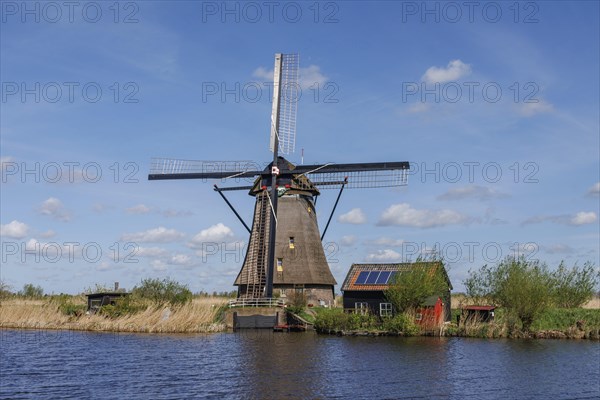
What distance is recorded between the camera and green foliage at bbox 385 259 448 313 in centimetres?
4306

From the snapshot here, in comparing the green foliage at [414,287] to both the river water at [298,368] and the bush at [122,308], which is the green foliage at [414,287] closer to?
the river water at [298,368]

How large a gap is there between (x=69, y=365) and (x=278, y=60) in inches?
1299

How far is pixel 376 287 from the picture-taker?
47.2 metres

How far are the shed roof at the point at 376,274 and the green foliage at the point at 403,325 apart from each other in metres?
3.93

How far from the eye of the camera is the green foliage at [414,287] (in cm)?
4306

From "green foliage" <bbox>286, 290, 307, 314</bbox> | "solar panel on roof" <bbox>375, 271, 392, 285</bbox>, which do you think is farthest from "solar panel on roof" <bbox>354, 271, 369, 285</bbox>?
"green foliage" <bbox>286, 290, 307, 314</bbox>

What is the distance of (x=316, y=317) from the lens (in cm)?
4688

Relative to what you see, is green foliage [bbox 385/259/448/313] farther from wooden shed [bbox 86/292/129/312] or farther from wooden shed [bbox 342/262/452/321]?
wooden shed [bbox 86/292/129/312]

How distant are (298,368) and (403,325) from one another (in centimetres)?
1492

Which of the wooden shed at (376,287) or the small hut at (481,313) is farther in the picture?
the wooden shed at (376,287)

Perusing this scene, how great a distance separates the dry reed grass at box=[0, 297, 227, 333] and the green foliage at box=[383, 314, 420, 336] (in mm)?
12020

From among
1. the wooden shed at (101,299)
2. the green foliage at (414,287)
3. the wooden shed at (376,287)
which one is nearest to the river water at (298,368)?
the green foliage at (414,287)

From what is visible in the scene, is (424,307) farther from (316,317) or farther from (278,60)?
(278,60)

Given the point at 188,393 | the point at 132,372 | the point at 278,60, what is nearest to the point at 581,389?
the point at 188,393
